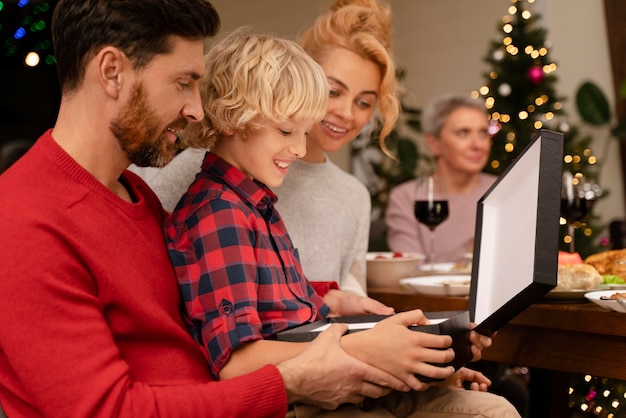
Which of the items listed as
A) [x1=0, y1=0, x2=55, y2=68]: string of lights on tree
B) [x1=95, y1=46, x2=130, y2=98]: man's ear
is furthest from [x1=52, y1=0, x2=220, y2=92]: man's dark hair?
[x1=0, y1=0, x2=55, y2=68]: string of lights on tree

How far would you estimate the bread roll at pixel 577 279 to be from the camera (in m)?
1.79

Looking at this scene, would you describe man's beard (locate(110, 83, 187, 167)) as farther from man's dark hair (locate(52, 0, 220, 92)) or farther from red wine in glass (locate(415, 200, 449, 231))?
red wine in glass (locate(415, 200, 449, 231))

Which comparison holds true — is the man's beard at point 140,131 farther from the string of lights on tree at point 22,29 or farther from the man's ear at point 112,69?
the string of lights on tree at point 22,29

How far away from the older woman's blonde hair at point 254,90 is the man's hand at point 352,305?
1.39 feet

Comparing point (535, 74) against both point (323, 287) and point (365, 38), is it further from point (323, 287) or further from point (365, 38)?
point (323, 287)

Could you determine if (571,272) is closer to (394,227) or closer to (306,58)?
(306,58)

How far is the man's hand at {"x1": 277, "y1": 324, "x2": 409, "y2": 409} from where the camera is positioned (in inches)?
52.4

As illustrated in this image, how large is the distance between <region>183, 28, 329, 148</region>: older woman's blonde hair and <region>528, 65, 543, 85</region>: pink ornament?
356 cm

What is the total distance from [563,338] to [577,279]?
0.14 metres

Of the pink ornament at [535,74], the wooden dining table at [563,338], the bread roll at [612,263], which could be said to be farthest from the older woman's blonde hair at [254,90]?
the pink ornament at [535,74]

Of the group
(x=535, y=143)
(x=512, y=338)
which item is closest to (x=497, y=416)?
(x=512, y=338)

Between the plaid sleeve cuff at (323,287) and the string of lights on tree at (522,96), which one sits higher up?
the string of lights on tree at (522,96)

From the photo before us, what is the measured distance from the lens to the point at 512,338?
183cm

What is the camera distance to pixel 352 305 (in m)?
1.79
